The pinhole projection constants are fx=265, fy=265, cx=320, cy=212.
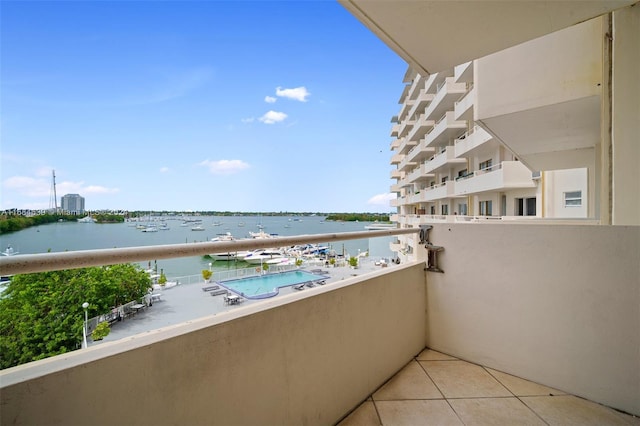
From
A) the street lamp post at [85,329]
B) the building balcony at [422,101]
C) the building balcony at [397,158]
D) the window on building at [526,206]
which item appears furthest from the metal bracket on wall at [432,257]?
the building balcony at [397,158]

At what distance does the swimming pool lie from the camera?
1.61 m

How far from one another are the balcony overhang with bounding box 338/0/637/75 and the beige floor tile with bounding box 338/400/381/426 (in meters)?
2.36

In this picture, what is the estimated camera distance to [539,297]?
76.2 inches

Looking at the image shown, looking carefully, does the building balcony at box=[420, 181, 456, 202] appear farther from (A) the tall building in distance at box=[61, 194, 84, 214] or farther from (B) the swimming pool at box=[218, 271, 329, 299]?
(A) the tall building in distance at box=[61, 194, 84, 214]

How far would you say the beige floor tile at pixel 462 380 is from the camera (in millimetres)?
1846

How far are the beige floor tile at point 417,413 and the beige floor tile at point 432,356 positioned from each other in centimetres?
51

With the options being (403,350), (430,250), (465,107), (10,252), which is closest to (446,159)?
(465,107)

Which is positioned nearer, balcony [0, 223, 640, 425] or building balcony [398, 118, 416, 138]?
balcony [0, 223, 640, 425]

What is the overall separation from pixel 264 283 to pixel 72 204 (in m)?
2.76

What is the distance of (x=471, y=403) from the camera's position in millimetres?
1742

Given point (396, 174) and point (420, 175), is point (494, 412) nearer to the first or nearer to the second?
point (420, 175)

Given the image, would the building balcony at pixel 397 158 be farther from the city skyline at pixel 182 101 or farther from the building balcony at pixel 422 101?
the building balcony at pixel 422 101

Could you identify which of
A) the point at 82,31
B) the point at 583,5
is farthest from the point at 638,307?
the point at 82,31

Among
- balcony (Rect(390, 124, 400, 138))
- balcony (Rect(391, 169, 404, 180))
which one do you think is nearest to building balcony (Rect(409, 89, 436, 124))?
balcony (Rect(390, 124, 400, 138))
